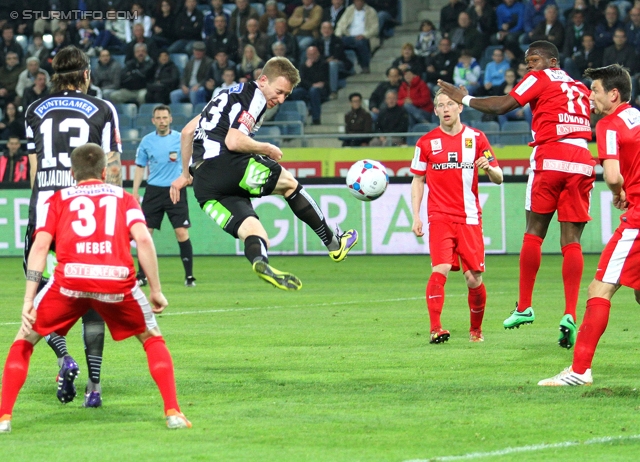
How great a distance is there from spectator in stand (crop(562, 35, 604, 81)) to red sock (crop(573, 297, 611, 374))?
15120 millimetres

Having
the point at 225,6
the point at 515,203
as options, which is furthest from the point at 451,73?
the point at 225,6

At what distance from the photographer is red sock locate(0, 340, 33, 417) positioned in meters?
5.78

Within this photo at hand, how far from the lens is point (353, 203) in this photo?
1961 cm

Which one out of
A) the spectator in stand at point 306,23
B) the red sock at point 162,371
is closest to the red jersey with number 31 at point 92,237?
the red sock at point 162,371

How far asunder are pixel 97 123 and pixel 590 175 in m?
4.24

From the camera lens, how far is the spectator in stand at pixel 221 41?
81.6ft

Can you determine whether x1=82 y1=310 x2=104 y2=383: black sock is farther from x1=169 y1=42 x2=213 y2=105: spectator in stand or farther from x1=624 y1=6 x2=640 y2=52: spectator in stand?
x1=169 y1=42 x2=213 y2=105: spectator in stand

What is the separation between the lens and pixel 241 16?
997 inches

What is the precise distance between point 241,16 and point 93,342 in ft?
63.8

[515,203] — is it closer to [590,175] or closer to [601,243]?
[601,243]

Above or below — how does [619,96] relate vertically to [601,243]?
above

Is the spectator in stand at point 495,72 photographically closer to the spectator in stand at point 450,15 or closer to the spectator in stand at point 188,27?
the spectator in stand at point 450,15

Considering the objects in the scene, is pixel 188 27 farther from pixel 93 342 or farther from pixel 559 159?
pixel 93 342

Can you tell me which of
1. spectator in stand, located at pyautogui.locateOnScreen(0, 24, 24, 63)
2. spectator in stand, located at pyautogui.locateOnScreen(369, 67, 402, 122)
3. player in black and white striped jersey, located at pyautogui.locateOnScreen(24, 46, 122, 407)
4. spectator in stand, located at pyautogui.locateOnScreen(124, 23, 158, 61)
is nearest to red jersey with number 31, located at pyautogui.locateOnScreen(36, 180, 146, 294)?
player in black and white striped jersey, located at pyautogui.locateOnScreen(24, 46, 122, 407)
